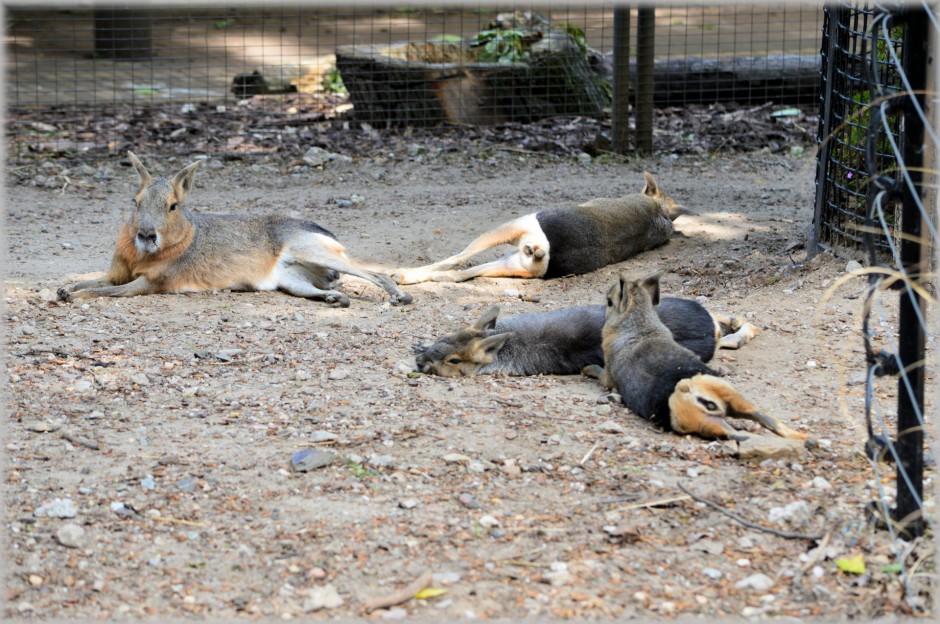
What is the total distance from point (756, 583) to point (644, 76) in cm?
817

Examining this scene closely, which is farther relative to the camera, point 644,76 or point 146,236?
point 644,76

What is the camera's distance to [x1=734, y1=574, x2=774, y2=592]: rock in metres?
3.11

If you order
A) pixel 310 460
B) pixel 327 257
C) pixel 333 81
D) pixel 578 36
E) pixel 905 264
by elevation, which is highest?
pixel 578 36

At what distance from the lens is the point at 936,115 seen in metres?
5.38

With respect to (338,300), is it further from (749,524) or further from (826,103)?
(749,524)

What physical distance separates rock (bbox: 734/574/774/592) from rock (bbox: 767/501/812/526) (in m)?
0.34

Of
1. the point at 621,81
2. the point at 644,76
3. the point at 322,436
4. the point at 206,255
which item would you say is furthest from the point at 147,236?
the point at 644,76

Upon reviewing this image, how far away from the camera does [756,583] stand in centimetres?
312

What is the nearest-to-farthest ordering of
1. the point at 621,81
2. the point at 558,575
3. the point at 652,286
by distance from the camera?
the point at 558,575 → the point at 652,286 → the point at 621,81

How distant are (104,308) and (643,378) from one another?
340 cm

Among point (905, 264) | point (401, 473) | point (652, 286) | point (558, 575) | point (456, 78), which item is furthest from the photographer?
point (456, 78)

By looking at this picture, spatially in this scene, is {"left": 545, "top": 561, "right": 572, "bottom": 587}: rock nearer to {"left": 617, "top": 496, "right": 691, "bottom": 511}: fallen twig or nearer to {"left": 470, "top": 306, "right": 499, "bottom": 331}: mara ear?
{"left": 617, "top": 496, "right": 691, "bottom": 511}: fallen twig

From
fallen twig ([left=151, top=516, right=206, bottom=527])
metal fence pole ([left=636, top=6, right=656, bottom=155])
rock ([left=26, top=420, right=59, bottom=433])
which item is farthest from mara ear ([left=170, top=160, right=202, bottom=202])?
metal fence pole ([left=636, top=6, right=656, bottom=155])

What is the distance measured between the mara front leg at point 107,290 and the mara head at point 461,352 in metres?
2.16
